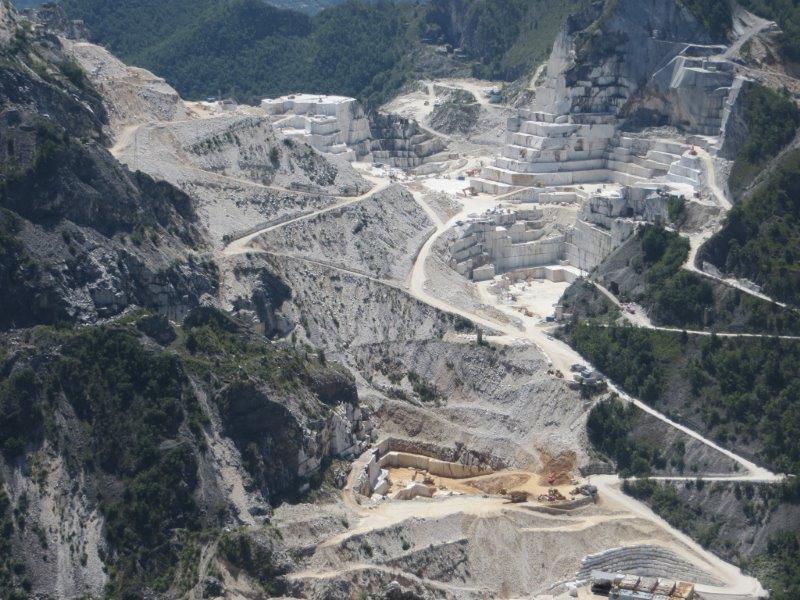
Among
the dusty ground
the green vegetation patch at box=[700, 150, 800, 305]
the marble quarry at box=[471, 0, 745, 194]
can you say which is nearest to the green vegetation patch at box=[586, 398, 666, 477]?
the dusty ground

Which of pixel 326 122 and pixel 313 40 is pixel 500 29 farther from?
pixel 326 122

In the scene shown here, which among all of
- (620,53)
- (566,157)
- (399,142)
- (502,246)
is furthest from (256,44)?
(502,246)

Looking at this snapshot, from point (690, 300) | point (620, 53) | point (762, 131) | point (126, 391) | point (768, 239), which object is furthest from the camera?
point (620, 53)

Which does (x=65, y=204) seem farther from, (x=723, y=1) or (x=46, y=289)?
(x=723, y=1)

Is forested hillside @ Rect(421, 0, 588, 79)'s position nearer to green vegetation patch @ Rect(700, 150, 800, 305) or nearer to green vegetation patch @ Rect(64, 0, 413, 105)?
green vegetation patch @ Rect(64, 0, 413, 105)

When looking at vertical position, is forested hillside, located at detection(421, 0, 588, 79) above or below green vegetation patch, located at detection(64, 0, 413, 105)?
above

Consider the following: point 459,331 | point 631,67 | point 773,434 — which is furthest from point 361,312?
point 631,67
